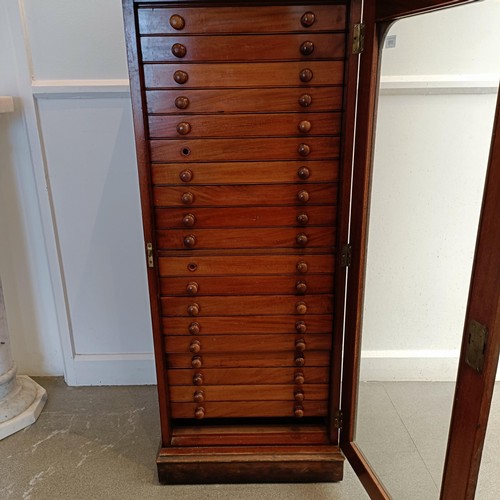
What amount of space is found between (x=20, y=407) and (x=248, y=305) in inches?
48.3

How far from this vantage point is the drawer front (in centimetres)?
158

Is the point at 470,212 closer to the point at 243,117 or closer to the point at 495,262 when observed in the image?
the point at 495,262

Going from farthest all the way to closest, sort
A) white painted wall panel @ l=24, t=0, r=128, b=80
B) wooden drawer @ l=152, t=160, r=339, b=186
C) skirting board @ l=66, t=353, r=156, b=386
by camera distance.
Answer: skirting board @ l=66, t=353, r=156, b=386 → white painted wall panel @ l=24, t=0, r=128, b=80 → wooden drawer @ l=152, t=160, r=339, b=186

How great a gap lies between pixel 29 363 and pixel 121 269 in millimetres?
743

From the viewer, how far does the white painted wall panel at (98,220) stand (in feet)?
6.28

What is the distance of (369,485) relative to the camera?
1.49 meters

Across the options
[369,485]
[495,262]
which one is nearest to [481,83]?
[495,262]

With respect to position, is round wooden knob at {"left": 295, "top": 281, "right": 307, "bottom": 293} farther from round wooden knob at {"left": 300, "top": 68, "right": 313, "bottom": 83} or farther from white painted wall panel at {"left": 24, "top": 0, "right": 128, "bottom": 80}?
white painted wall panel at {"left": 24, "top": 0, "right": 128, "bottom": 80}

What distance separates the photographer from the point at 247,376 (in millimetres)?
1638

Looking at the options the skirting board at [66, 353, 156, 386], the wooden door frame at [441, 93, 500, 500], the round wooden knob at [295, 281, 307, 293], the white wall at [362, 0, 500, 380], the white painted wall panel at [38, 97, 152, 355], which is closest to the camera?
the wooden door frame at [441, 93, 500, 500]

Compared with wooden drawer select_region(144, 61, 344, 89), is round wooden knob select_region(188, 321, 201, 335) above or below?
below

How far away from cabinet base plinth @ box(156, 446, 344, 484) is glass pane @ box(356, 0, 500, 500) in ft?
0.56

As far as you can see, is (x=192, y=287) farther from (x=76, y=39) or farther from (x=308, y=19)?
(x=76, y=39)

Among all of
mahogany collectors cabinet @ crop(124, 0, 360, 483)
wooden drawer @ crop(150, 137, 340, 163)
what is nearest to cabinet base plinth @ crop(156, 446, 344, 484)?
mahogany collectors cabinet @ crop(124, 0, 360, 483)
